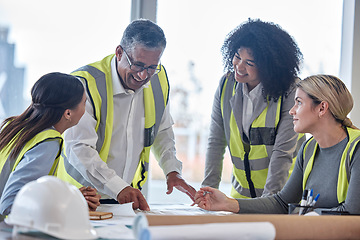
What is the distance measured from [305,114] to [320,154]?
0.17m

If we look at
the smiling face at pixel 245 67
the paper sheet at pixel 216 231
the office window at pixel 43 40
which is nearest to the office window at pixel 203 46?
the office window at pixel 43 40

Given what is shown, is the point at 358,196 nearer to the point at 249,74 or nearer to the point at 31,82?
the point at 249,74

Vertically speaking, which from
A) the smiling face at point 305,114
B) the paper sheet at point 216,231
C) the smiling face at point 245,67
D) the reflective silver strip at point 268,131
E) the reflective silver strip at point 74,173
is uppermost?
the smiling face at point 245,67

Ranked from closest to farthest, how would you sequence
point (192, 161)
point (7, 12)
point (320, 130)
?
1. point (320, 130)
2. point (7, 12)
3. point (192, 161)

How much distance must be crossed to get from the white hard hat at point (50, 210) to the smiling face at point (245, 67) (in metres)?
1.28

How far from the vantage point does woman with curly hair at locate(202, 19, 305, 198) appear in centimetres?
224

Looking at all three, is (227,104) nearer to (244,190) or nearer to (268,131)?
(268,131)

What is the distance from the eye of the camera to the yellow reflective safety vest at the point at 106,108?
6.82 feet

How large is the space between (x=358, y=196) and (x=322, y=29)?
1905 millimetres

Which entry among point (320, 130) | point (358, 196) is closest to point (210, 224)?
point (358, 196)

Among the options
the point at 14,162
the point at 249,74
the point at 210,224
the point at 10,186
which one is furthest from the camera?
the point at 249,74

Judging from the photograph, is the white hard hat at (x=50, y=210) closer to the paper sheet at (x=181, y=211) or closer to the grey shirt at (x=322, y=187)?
the paper sheet at (x=181, y=211)

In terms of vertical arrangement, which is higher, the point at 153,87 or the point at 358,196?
the point at 153,87

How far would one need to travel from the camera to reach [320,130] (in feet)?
6.40
